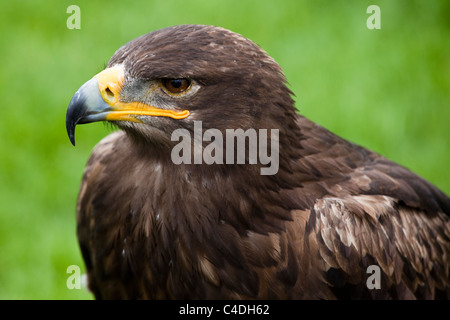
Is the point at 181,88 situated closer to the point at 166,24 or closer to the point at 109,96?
the point at 109,96

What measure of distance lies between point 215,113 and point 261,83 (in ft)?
0.92

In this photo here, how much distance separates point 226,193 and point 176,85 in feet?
2.02

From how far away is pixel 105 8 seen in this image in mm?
9172

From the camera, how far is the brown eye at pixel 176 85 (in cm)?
384

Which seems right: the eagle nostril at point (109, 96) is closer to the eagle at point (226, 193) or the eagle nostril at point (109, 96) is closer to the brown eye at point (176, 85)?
the eagle at point (226, 193)

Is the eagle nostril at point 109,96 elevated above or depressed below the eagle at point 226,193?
above

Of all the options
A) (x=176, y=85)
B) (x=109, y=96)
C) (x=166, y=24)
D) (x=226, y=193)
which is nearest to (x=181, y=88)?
(x=176, y=85)

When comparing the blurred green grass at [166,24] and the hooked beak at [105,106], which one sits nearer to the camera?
the hooked beak at [105,106]

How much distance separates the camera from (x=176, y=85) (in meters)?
3.86

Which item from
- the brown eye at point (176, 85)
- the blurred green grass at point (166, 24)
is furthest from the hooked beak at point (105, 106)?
the blurred green grass at point (166, 24)

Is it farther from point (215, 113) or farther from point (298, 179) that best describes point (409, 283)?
point (215, 113)

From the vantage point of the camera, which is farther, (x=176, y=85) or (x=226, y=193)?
(x=226, y=193)

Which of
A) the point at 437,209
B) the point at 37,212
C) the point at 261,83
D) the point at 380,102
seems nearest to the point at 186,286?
the point at 261,83

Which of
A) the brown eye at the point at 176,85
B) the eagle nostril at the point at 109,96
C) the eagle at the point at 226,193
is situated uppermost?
the brown eye at the point at 176,85
